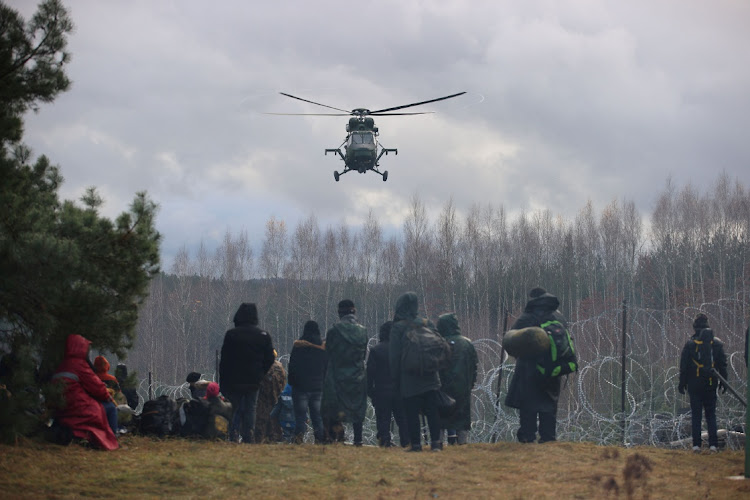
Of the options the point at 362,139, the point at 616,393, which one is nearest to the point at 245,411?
the point at 362,139

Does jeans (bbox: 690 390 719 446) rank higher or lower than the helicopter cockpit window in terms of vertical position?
lower

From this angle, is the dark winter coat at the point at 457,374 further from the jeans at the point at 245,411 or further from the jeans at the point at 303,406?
the jeans at the point at 245,411

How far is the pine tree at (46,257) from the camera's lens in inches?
298

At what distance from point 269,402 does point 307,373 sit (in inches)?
47.9

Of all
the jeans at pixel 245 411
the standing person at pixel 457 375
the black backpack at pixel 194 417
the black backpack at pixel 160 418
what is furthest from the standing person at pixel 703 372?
the black backpack at pixel 160 418

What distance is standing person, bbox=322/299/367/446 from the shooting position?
9883 millimetres

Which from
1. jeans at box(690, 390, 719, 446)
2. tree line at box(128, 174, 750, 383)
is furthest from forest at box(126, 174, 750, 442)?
jeans at box(690, 390, 719, 446)

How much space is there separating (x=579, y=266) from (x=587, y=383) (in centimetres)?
2054

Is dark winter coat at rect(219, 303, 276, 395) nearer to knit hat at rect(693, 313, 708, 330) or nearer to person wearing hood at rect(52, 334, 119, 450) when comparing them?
person wearing hood at rect(52, 334, 119, 450)

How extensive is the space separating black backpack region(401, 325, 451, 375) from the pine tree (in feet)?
9.03

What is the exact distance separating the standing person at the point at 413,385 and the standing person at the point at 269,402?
9.32 ft

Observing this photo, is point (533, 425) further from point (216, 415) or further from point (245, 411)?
point (216, 415)

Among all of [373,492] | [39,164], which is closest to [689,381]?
[373,492]

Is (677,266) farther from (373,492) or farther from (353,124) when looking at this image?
(373,492)
